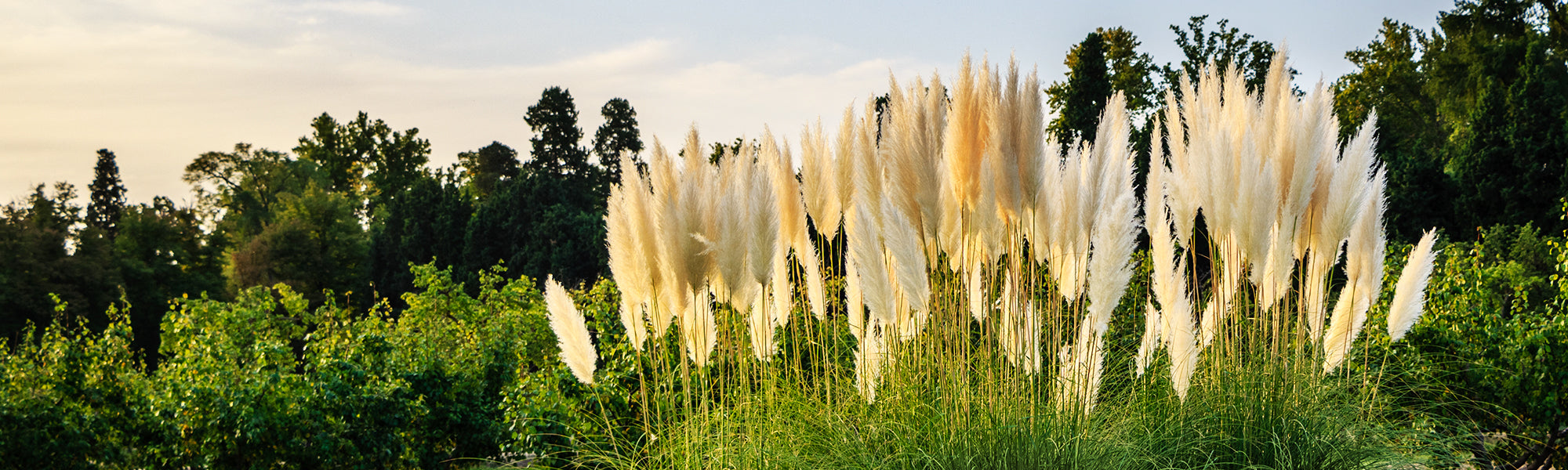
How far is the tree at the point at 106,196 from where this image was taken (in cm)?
3338

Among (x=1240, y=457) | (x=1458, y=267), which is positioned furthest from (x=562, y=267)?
(x=1240, y=457)

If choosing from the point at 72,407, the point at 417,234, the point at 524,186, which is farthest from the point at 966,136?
the point at 417,234

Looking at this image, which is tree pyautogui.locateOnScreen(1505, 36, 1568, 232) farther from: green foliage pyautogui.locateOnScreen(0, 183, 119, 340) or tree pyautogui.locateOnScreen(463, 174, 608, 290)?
green foliage pyautogui.locateOnScreen(0, 183, 119, 340)

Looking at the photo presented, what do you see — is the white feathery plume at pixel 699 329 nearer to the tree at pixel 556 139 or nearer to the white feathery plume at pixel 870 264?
the white feathery plume at pixel 870 264

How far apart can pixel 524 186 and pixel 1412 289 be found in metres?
27.8

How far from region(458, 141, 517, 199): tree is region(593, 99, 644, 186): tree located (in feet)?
14.4

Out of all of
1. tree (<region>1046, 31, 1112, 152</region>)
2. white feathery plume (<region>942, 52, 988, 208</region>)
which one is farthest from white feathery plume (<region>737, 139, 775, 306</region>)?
tree (<region>1046, 31, 1112, 152</region>)

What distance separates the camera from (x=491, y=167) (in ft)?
122

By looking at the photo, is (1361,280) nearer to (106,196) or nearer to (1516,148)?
(1516,148)

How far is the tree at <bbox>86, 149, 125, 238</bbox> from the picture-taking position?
109 ft

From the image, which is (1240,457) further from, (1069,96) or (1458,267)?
(1069,96)

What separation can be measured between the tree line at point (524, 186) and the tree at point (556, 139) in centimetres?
6

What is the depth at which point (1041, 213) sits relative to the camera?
304cm

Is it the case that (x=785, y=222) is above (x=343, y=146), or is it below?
below
